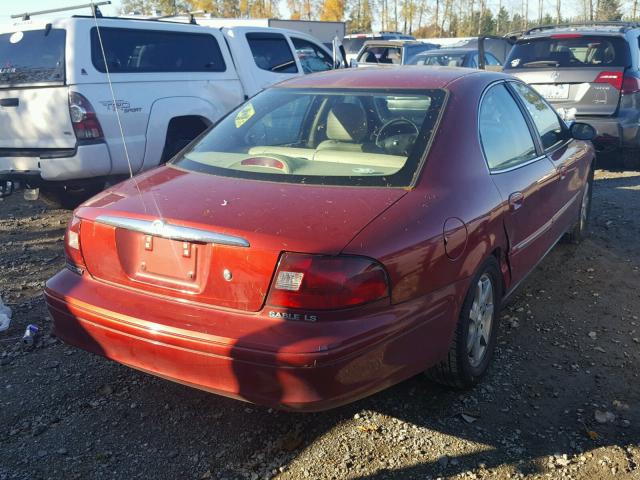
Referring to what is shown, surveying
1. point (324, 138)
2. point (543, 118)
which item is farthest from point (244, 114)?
point (543, 118)

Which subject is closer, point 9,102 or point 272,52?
point 9,102

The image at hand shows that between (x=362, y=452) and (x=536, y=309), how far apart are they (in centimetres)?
196

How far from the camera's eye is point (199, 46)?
7504mm

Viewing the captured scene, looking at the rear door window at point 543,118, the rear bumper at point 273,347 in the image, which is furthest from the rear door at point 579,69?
the rear bumper at point 273,347

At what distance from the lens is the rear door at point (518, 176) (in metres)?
3.41

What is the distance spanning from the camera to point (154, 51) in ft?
22.7

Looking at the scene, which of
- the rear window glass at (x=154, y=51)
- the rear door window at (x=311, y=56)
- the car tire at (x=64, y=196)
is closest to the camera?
the rear window glass at (x=154, y=51)

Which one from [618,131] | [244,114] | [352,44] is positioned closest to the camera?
[244,114]

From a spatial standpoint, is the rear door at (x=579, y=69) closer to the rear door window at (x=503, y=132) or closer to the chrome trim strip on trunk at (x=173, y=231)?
the rear door window at (x=503, y=132)

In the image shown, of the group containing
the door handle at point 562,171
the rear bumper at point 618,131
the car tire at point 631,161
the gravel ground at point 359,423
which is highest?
the door handle at point 562,171

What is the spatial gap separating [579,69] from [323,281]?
269 inches

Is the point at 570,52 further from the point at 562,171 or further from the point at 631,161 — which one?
the point at 562,171

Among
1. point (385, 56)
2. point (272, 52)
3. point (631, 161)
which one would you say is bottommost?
point (631, 161)

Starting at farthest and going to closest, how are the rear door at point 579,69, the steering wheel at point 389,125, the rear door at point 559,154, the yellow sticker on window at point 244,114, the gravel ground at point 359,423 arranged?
1. the rear door at point 579,69
2. the rear door at point 559,154
3. the yellow sticker on window at point 244,114
4. the steering wheel at point 389,125
5. the gravel ground at point 359,423
